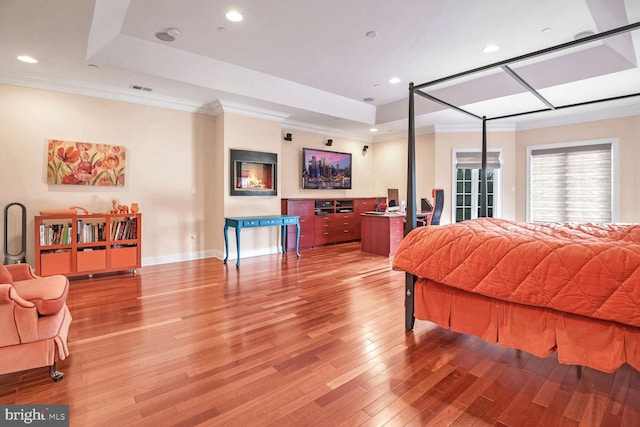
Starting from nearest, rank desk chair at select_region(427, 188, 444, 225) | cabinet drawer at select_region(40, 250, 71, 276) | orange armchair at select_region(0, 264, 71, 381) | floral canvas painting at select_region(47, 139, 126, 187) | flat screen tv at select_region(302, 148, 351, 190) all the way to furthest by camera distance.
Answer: orange armchair at select_region(0, 264, 71, 381) → cabinet drawer at select_region(40, 250, 71, 276) → floral canvas painting at select_region(47, 139, 126, 187) → desk chair at select_region(427, 188, 444, 225) → flat screen tv at select_region(302, 148, 351, 190)

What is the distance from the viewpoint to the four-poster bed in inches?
67.6

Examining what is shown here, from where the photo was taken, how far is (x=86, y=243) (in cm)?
423

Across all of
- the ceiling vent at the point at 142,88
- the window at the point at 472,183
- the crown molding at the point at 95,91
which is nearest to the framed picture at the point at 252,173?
the crown molding at the point at 95,91

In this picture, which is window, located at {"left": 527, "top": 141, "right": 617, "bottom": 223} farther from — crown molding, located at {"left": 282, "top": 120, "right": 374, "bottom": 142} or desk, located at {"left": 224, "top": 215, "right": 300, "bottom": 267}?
desk, located at {"left": 224, "top": 215, "right": 300, "bottom": 267}

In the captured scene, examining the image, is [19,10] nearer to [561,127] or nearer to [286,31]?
[286,31]

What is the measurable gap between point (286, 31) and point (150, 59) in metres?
1.82

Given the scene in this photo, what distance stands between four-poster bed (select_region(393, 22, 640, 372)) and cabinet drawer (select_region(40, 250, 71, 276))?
412cm

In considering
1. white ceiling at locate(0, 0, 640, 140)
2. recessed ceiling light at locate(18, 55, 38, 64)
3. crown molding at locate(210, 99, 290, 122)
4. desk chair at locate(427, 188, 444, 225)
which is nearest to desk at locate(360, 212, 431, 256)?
desk chair at locate(427, 188, 444, 225)

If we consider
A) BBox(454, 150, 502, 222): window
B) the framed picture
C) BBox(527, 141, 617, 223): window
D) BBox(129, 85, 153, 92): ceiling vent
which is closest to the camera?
BBox(129, 85, 153, 92): ceiling vent

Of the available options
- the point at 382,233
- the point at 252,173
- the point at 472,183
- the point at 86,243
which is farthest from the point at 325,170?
the point at 86,243

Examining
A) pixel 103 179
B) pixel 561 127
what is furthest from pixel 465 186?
pixel 103 179

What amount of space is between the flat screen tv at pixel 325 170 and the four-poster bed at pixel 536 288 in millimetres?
4839

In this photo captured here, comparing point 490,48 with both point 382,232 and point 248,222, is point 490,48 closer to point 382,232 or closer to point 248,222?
point 382,232

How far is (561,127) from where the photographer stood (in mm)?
6406
